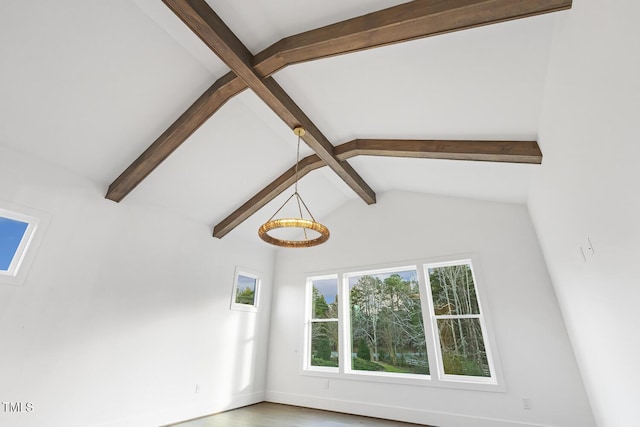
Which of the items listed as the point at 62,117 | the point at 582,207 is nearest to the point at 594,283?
the point at 582,207

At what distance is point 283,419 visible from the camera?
13.7ft

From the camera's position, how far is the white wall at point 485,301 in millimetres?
3547

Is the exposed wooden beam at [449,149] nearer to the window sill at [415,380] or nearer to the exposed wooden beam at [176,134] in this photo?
the exposed wooden beam at [176,134]

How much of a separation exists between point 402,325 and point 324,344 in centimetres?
156

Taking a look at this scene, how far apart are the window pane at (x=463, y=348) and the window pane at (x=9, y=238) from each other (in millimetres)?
5468

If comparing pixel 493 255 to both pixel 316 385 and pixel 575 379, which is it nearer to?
pixel 575 379

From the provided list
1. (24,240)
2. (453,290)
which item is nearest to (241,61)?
(24,240)

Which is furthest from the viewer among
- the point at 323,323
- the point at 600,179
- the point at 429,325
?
the point at 323,323

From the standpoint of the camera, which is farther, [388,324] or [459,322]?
[388,324]

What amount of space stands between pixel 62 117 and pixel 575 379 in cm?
642

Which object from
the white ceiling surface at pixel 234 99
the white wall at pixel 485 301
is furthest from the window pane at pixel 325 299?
the white ceiling surface at pixel 234 99

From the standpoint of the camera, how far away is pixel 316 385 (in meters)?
5.00

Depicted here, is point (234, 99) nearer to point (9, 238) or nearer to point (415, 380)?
point (9, 238)

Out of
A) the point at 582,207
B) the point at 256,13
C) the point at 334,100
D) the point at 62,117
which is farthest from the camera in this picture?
the point at 334,100
